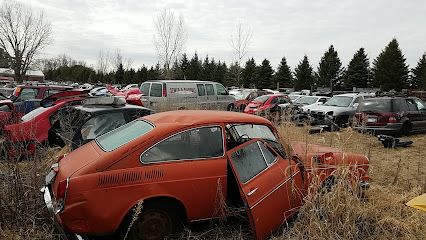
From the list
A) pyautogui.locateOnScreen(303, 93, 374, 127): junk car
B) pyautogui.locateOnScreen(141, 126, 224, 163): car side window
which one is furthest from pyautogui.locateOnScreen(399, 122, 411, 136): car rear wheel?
pyautogui.locateOnScreen(141, 126, 224, 163): car side window

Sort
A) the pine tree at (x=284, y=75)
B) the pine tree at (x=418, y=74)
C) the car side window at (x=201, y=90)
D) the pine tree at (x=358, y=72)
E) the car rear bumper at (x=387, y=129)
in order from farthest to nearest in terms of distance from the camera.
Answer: the pine tree at (x=284, y=75) → the pine tree at (x=358, y=72) → the pine tree at (x=418, y=74) → the car side window at (x=201, y=90) → the car rear bumper at (x=387, y=129)

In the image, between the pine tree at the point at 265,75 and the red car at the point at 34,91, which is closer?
the red car at the point at 34,91

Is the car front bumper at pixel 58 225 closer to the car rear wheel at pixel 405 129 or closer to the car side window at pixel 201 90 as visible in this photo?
the car rear wheel at pixel 405 129

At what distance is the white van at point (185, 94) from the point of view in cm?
1583

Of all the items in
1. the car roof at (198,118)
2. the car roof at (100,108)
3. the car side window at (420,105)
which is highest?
the car roof at (198,118)

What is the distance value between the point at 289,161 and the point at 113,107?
4222 mm

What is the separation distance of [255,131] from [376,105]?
27.8 feet

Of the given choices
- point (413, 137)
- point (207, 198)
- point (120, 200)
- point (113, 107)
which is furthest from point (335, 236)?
point (413, 137)

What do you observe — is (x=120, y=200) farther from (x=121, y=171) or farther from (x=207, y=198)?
(x=207, y=198)

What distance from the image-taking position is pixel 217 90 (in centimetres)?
1803

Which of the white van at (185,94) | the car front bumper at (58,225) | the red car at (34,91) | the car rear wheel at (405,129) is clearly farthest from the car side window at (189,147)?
the red car at (34,91)

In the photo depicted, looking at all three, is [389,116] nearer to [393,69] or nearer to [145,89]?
[145,89]

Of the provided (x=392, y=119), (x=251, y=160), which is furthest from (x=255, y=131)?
(x=392, y=119)

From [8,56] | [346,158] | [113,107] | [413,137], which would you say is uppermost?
[8,56]
